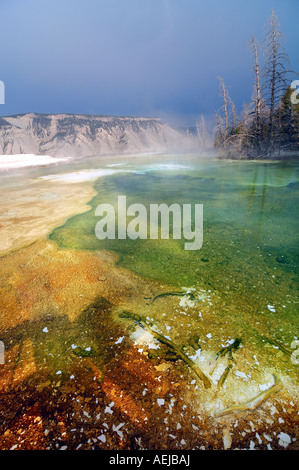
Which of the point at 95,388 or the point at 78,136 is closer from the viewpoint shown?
the point at 95,388

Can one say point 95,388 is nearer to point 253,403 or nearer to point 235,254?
point 253,403

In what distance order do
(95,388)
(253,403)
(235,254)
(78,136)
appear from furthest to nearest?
1. (78,136)
2. (235,254)
3. (95,388)
4. (253,403)

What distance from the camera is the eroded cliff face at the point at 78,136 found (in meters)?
64.5

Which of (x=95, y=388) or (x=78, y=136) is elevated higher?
(x=78, y=136)

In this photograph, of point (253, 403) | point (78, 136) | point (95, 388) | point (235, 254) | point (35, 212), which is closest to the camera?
point (253, 403)

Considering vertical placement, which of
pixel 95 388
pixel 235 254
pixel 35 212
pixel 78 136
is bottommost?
pixel 95 388

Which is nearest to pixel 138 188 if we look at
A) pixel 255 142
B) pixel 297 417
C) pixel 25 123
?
pixel 297 417

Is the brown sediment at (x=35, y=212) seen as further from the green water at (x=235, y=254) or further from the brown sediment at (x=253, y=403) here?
the brown sediment at (x=253, y=403)

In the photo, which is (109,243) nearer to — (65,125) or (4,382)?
(4,382)

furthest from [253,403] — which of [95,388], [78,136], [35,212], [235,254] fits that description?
[78,136]

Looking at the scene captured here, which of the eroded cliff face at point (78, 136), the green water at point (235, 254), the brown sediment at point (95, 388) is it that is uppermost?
the eroded cliff face at point (78, 136)

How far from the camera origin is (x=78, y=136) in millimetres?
72312

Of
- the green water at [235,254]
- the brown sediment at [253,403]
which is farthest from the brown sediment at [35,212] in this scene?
the brown sediment at [253,403]

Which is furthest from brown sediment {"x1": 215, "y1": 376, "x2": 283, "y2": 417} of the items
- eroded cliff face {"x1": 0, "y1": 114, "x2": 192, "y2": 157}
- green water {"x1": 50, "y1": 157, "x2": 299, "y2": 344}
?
eroded cliff face {"x1": 0, "y1": 114, "x2": 192, "y2": 157}
